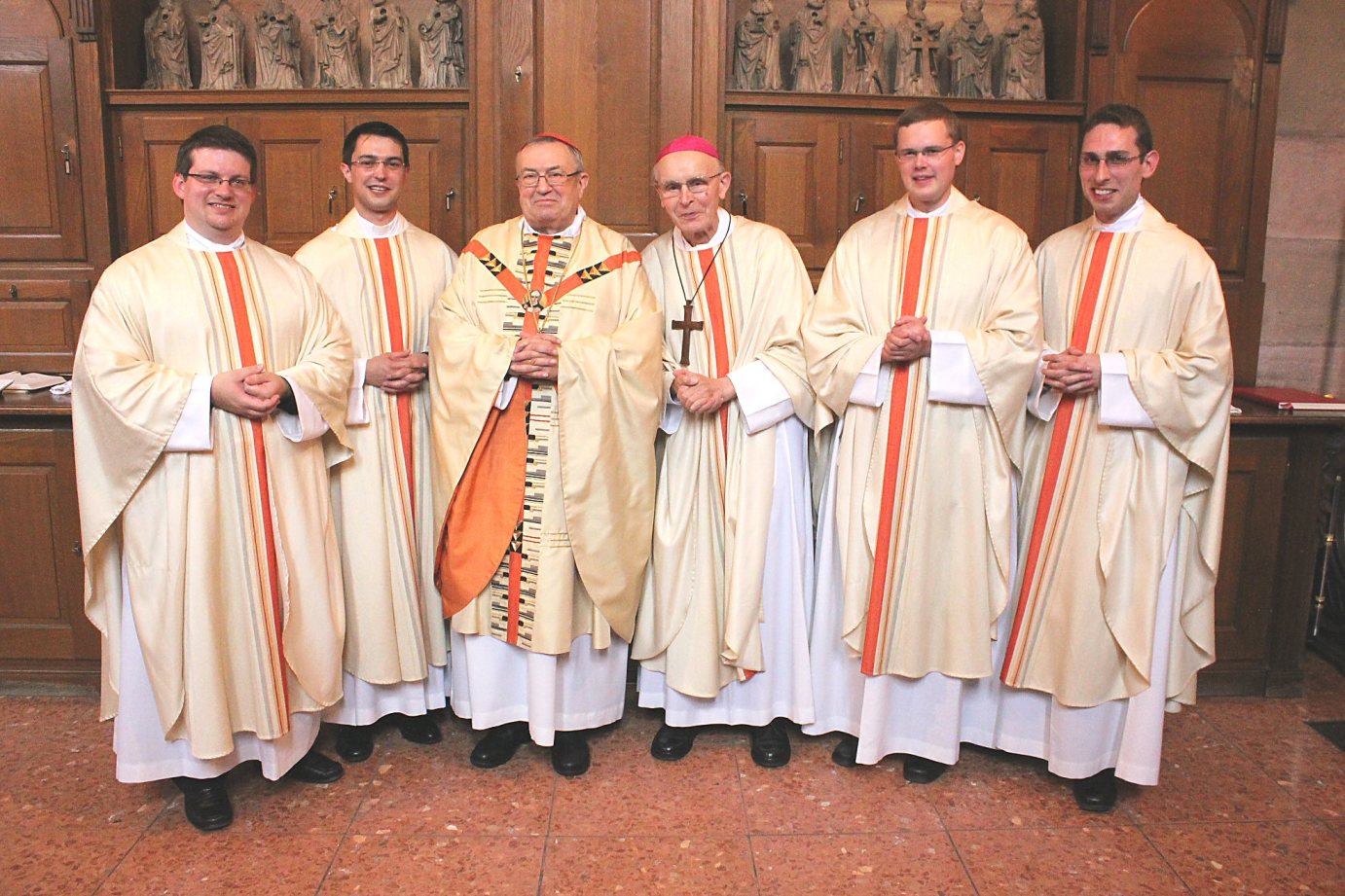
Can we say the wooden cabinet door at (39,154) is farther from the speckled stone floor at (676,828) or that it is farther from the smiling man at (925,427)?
the smiling man at (925,427)

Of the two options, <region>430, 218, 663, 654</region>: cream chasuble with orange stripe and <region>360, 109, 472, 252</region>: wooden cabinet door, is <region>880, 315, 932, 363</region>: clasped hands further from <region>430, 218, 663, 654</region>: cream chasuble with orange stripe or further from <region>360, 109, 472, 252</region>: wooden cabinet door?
<region>360, 109, 472, 252</region>: wooden cabinet door

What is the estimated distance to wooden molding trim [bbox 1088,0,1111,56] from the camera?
4.72m

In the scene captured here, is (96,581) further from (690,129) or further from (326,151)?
(690,129)

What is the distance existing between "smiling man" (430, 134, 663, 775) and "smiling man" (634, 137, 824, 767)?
15 centimetres

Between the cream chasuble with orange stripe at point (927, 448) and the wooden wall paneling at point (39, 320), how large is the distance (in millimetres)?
3424

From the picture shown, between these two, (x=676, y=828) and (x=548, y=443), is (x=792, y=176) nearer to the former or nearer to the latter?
(x=548, y=443)

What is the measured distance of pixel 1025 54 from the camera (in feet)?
16.5

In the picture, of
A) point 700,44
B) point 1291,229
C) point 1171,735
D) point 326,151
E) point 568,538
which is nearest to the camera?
point 568,538

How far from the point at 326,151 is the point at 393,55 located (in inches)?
21.2

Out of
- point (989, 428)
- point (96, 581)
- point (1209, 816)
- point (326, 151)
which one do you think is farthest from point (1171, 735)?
point (326, 151)

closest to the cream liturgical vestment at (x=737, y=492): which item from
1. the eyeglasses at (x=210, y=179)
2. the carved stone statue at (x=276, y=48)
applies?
the eyeglasses at (x=210, y=179)

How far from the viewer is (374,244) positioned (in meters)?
3.71

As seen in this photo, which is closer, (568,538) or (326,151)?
(568,538)

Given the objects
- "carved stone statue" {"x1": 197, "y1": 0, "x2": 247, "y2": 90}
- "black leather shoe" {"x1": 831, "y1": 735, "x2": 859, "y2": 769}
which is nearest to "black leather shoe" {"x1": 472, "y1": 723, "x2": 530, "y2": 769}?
"black leather shoe" {"x1": 831, "y1": 735, "x2": 859, "y2": 769}
